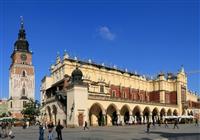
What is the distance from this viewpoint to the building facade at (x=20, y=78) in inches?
4218

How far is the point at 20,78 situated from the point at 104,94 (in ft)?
165

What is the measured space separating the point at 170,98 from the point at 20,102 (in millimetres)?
46623

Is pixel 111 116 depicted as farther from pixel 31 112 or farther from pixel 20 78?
pixel 20 78

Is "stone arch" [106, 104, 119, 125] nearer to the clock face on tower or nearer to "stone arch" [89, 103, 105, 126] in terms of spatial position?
"stone arch" [89, 103, 105, 126]

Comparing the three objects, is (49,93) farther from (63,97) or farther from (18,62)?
(18,62)

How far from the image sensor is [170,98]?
8988cm

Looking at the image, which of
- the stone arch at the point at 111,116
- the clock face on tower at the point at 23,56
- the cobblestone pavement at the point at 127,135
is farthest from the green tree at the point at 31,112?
the cobblestone pavement at the point at 127,135

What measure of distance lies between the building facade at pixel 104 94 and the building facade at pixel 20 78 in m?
26.4

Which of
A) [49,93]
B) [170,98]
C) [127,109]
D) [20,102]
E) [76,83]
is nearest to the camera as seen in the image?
[76,83]

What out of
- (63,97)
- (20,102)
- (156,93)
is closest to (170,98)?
(156,93)

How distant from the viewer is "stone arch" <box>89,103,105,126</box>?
202 ft

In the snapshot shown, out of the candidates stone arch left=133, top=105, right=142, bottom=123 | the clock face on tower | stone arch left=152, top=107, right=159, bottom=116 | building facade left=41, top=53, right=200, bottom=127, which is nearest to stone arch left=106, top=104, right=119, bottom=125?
building facade left=41, top=53, right=200, bottom=127

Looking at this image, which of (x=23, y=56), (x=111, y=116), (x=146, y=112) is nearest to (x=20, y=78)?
(x=23, y=56)

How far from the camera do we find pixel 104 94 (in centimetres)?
6606
